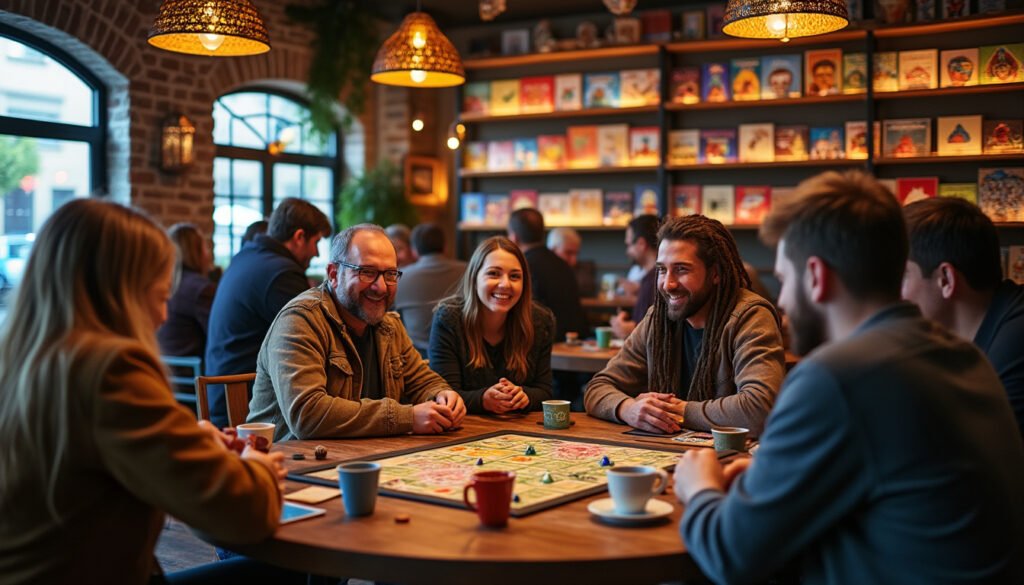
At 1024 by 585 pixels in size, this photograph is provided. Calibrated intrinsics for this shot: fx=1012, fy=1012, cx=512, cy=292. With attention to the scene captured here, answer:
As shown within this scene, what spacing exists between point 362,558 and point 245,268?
3.11 metres

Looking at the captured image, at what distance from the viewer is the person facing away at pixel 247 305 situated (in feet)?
15.0

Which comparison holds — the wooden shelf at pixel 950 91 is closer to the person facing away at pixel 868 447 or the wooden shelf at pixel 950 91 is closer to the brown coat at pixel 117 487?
the person facing away at pixel 868 447

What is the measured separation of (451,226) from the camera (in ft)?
30.3

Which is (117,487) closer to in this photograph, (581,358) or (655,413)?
(655,413)

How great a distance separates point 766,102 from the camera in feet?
24.6

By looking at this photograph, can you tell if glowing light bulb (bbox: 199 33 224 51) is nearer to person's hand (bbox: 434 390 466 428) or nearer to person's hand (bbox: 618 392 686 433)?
person's hand (bbox: 434 390 466 428)

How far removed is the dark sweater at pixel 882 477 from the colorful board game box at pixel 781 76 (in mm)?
6117

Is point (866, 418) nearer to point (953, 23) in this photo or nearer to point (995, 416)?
point (995, 416)

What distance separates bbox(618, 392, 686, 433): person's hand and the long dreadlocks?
0.20 m

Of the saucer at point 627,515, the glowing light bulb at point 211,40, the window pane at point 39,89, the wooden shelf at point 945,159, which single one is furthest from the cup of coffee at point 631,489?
the wooden shelf at point 945,159

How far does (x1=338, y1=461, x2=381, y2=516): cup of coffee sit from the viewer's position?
202 cm

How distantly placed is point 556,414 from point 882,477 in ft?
4.98

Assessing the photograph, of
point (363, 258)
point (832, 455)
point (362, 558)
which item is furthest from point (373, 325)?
point (832, 455)

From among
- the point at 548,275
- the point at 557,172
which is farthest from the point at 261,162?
the point at 548,275
